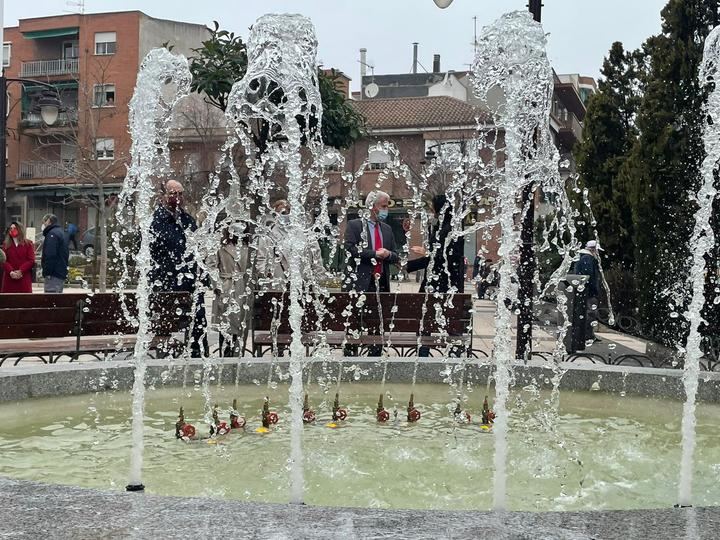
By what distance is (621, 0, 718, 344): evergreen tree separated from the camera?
10141mm

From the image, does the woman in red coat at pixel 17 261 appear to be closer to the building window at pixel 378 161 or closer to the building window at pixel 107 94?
the building window at pixel 378 161

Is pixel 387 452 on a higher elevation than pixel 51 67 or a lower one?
lower

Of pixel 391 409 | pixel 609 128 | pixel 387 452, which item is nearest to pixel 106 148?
pixel 609 128

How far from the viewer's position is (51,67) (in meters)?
47.8

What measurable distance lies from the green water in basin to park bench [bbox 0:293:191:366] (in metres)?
1.47

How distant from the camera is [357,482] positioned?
4312 mm

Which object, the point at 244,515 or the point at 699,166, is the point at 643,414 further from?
the point at 699,166

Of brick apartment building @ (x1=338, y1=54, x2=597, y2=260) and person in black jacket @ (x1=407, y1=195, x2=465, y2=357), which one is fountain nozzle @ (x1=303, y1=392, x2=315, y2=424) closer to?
person in black jacket @ (x1=407, y1=195, x2=465, y2=357)

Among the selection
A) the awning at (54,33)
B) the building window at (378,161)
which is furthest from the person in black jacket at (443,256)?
the awning at (54,33)

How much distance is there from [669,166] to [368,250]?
4.51 m

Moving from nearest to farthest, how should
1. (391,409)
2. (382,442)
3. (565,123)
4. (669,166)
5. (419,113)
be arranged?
(382,442)
(391,409)
(669,166)
(419,113)
(565,123)

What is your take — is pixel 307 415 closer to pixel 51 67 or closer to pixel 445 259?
pixel 445 259

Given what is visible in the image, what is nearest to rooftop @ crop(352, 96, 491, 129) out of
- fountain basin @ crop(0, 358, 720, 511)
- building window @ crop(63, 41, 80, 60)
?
building window @ crop(63, 41, 80, 60)

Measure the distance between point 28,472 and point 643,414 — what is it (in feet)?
14.0
